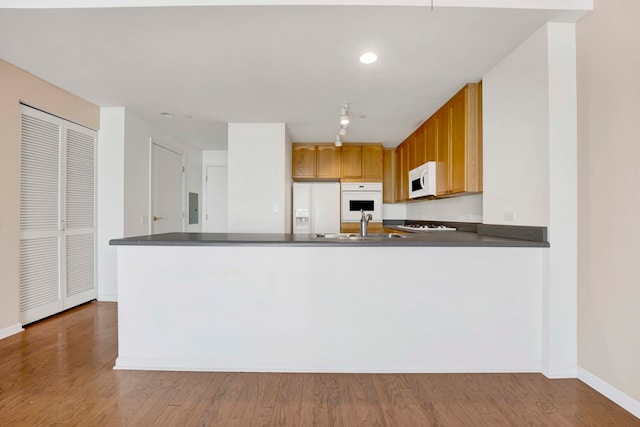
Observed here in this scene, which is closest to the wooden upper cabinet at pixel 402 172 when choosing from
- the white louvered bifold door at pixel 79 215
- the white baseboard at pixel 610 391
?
the white baseboard at pixel 610 391

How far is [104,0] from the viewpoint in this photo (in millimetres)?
1801

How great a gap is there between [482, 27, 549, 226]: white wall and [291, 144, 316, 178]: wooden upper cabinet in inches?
111

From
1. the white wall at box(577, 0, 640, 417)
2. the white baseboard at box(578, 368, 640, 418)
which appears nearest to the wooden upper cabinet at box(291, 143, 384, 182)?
the white wall at box(577, 0, 640, 417)

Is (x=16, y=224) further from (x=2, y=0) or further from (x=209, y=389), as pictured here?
(x=209, y=389)

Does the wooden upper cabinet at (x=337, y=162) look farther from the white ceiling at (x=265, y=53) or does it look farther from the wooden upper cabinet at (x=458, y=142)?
the wooden upper cabinet at (x=458, y=142)

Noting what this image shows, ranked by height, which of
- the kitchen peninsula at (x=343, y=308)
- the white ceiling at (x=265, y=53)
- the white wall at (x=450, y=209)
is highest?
the white ceiling at (x=265, y=53)

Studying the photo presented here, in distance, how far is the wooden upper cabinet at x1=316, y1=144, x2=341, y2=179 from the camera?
504 centimetres

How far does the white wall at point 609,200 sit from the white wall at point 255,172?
300 centimetres

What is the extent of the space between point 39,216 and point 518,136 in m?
4.13

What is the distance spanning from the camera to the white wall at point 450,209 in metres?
3.26

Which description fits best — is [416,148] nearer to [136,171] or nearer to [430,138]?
[430,138]

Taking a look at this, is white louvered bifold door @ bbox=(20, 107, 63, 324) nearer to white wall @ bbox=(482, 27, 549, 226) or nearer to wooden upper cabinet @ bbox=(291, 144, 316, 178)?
wooden upper cabinet @ bbox=(291, 144, 316, 178)

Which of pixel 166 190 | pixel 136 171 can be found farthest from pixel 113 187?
pixel 166 190

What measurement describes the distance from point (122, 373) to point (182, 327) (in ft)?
1.49
